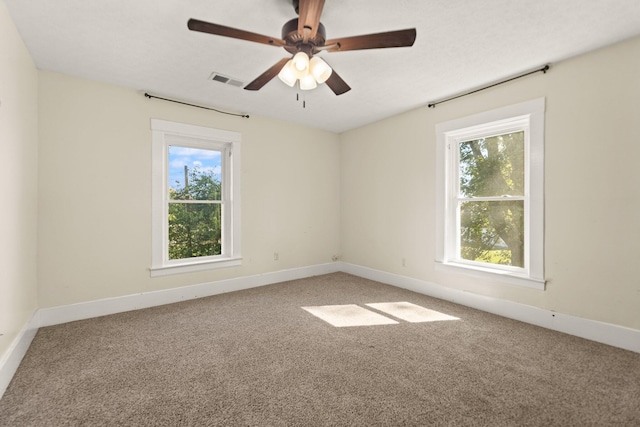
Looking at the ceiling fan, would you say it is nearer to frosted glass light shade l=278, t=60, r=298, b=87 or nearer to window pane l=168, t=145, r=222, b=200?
frosted glass light shade l=278, t=60, r=298, b=87

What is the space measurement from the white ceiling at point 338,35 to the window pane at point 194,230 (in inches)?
56.4

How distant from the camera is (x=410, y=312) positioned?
10.5 feet

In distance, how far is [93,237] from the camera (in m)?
3.09

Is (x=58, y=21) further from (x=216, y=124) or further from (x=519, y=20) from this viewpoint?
(x=519, y=20)

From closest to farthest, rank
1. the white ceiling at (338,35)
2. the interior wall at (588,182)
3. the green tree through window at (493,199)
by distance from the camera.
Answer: the white ceiling at (338,35)
the interior wall at (588,182)
the green tree through window at (493,199)

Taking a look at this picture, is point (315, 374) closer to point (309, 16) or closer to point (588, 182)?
point (309, 16)

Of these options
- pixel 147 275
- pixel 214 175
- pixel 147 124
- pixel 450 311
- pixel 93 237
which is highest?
pixel 147 124

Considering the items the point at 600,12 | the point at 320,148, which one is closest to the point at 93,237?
the point at 320,148

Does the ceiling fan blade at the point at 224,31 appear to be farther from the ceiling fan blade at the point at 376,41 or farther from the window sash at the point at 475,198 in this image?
the window sash at the point at 475,198

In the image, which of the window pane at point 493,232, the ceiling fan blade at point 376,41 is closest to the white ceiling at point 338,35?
the ceiling fan blade at point 376,41

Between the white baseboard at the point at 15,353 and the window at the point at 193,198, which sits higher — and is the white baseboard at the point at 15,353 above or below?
below

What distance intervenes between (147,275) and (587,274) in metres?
4.44

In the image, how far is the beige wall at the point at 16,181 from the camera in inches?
77.9

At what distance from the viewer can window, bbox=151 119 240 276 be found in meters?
3.49
